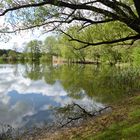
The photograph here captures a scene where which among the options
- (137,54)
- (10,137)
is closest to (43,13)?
(10,137)

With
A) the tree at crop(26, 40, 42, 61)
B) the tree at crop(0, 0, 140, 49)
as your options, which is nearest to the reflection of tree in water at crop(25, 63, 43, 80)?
the tree at crop(0, 0, 140, 49)

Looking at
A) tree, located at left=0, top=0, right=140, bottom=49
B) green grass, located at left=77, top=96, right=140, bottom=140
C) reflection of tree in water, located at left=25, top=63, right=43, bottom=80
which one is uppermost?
tree, located at left=0, top=0, right=140, bottom=49

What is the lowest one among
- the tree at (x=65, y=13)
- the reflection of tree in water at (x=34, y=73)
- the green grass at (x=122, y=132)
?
the reflection of tree in water at (x=34, y=73)

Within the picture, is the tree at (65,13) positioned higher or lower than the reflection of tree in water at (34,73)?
higher

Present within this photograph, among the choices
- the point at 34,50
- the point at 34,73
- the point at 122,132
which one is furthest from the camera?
the point at 34,50

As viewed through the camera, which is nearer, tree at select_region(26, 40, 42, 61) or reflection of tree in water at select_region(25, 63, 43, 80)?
reflection of tree in water at select_region(25, 63, 43, 80)

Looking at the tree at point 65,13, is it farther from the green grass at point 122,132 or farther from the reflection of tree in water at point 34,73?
the reflection of tree in water at point 34,73

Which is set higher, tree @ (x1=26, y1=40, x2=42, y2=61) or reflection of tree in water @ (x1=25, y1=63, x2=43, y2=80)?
tree @ (x1=26, y1=40, x2=42, y2=61)

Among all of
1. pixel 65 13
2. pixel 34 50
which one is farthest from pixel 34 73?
pixel 34 50

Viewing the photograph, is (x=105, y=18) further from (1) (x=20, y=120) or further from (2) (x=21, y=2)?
(1) (x=20, y=120)

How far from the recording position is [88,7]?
11.2 metres

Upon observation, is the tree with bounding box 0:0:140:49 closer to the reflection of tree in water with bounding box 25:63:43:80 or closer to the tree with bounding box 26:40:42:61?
the reflection of tree in water with bounding box 25:63:43:80

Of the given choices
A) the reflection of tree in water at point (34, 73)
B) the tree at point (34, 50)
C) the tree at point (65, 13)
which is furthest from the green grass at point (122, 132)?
the tree at point (34, 50)

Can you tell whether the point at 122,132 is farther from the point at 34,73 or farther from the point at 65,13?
the point at 34,73
